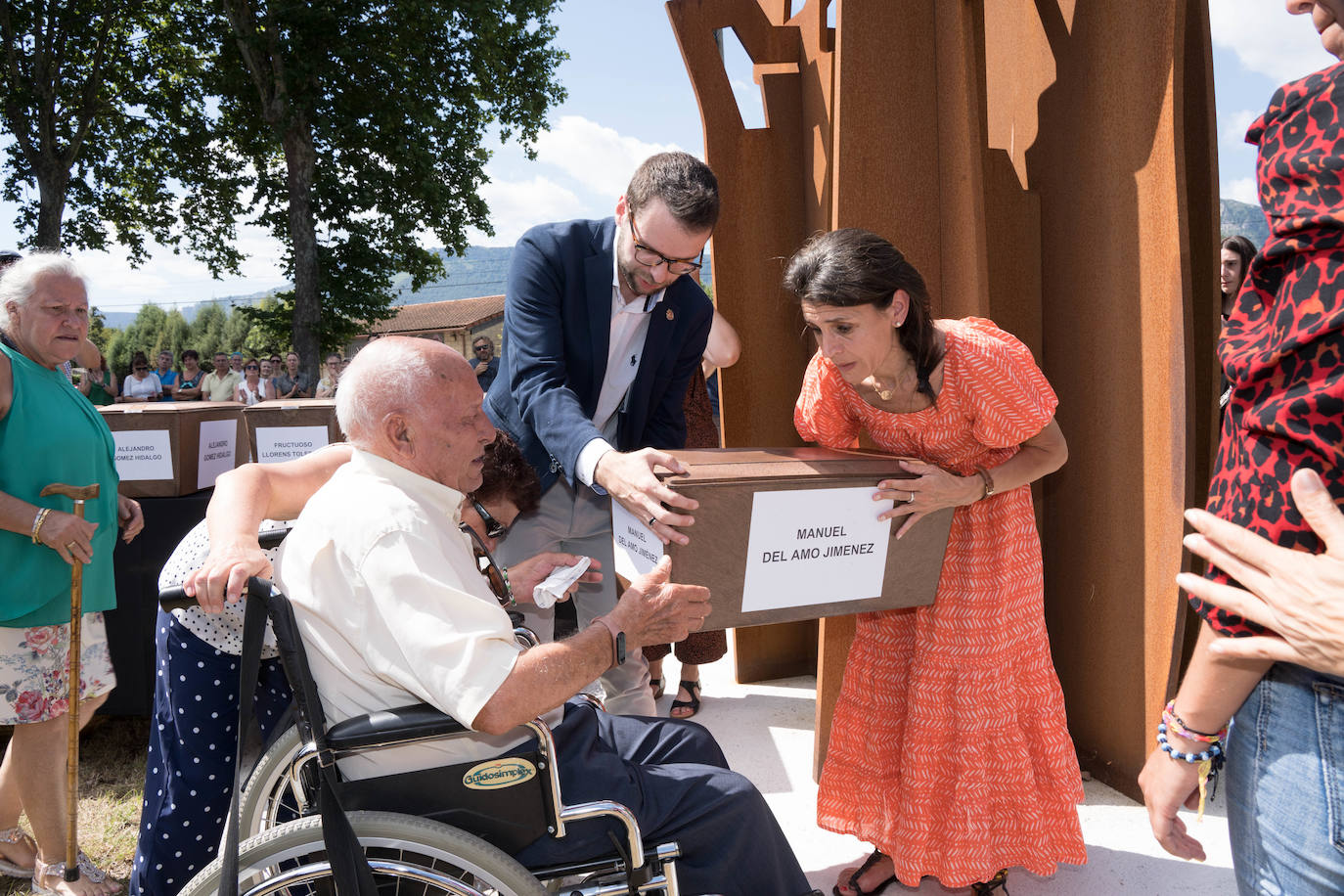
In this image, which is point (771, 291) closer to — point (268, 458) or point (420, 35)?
point (268, 458)

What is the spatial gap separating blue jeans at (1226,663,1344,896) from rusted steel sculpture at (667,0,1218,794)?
6.40 feet

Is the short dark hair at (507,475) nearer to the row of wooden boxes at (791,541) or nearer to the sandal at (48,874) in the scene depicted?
the row of wooden boxes at (791,541)

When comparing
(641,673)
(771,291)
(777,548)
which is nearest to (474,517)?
(641,673)

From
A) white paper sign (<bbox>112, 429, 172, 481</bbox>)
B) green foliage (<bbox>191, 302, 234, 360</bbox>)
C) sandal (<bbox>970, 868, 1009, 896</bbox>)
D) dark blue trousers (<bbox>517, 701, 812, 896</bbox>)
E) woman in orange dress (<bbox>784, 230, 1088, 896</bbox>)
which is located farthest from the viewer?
green foliage (<bbox>191, 302, 234, 360</bbox>)

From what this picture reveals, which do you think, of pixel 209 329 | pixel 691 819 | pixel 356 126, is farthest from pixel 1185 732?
pixel 209 329

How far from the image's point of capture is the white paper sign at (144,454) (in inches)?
155

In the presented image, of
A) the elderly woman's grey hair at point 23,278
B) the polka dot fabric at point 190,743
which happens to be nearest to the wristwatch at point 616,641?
the polka dot fabric at point 190,743

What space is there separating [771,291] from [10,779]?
3.42 meters

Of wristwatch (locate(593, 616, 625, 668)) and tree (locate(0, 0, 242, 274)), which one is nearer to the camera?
wristwatch (locate(593, 616, 625, 668))

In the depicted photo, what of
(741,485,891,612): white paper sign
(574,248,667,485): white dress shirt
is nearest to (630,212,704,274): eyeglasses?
(574,248,667,485): white dress shirt

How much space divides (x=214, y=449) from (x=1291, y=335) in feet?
14.0

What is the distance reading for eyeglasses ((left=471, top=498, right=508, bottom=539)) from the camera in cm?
258

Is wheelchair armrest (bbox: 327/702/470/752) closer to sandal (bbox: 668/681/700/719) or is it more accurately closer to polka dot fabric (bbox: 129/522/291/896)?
polka dot fabric (bbox: 129/522/291/896)

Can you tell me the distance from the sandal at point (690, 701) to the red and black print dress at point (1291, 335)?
3.24m
